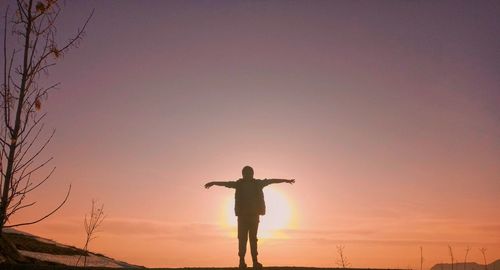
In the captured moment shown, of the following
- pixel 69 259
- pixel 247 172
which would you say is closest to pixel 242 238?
pixel 247 172

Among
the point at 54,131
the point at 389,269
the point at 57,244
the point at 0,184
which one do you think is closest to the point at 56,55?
the point at 54,131

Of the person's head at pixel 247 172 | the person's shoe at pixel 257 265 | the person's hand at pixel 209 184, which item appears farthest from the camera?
the person's hand at pixel 209 184

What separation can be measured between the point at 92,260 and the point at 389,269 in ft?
45.1

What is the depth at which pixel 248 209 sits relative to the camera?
38.1 ft

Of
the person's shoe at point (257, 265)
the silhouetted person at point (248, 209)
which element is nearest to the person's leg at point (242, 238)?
the silhouetted person at point (248, 209)

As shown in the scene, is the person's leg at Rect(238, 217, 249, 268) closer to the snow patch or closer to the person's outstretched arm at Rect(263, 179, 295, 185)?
the person's outstretched arm at Rect(263, 179, 295, 185)

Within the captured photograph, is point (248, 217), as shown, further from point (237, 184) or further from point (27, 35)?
point (27, 35)

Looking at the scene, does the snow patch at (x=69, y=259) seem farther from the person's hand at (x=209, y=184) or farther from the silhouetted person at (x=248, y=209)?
the silhouetted person at (x=248, y=209)

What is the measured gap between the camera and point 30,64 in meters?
5.25

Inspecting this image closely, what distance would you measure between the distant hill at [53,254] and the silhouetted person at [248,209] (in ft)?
33.1

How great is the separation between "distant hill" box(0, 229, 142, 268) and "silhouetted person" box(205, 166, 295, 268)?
10.1 meters

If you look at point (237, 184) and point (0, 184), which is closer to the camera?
point (0, 184)

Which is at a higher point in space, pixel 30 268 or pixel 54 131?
pixel 54 131

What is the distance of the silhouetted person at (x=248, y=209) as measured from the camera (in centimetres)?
1164
